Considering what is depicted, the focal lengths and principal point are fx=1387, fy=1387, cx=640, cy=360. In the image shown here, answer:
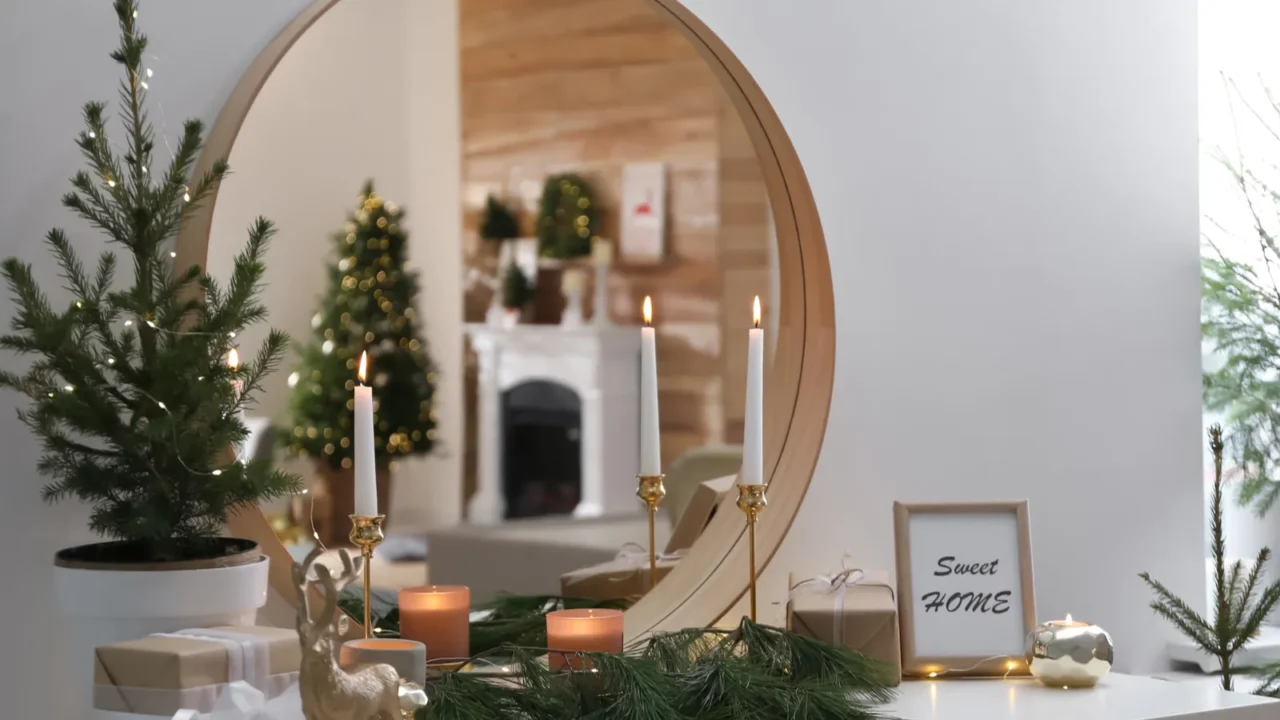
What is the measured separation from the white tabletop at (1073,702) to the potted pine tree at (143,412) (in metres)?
0.64

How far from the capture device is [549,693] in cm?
121

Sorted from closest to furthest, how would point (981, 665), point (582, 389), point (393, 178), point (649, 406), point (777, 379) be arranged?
1. point (981, 665)
2. point (649, 406)
3. point (777, 379)
4. point (393, 178)
5. point (582, 389)

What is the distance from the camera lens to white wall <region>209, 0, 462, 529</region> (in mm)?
4027

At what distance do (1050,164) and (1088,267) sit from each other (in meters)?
0.15

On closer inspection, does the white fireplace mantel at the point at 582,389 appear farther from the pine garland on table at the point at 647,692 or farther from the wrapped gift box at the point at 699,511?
the pine garland on table at the point at 647,692

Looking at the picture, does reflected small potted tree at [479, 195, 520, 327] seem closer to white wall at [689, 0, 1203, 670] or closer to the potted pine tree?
white wall at [689, 0, 1203, 670]

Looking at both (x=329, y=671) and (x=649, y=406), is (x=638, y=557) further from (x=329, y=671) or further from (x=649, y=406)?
(x=329, y=671)

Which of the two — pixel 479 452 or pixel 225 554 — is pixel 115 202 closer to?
pixel 225 554

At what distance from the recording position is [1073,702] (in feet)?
4.54

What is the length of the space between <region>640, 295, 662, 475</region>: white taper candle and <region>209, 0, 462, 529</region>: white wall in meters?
1.72

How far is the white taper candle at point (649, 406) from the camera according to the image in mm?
1600

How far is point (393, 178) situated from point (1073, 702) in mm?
4313

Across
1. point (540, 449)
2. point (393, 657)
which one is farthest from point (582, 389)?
point (393, 657)

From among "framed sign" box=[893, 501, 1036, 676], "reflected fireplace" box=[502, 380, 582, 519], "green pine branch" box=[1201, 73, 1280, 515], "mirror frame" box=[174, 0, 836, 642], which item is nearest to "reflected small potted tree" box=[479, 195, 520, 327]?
"reflected fireplace" box=[502, 380, 582, 519]
